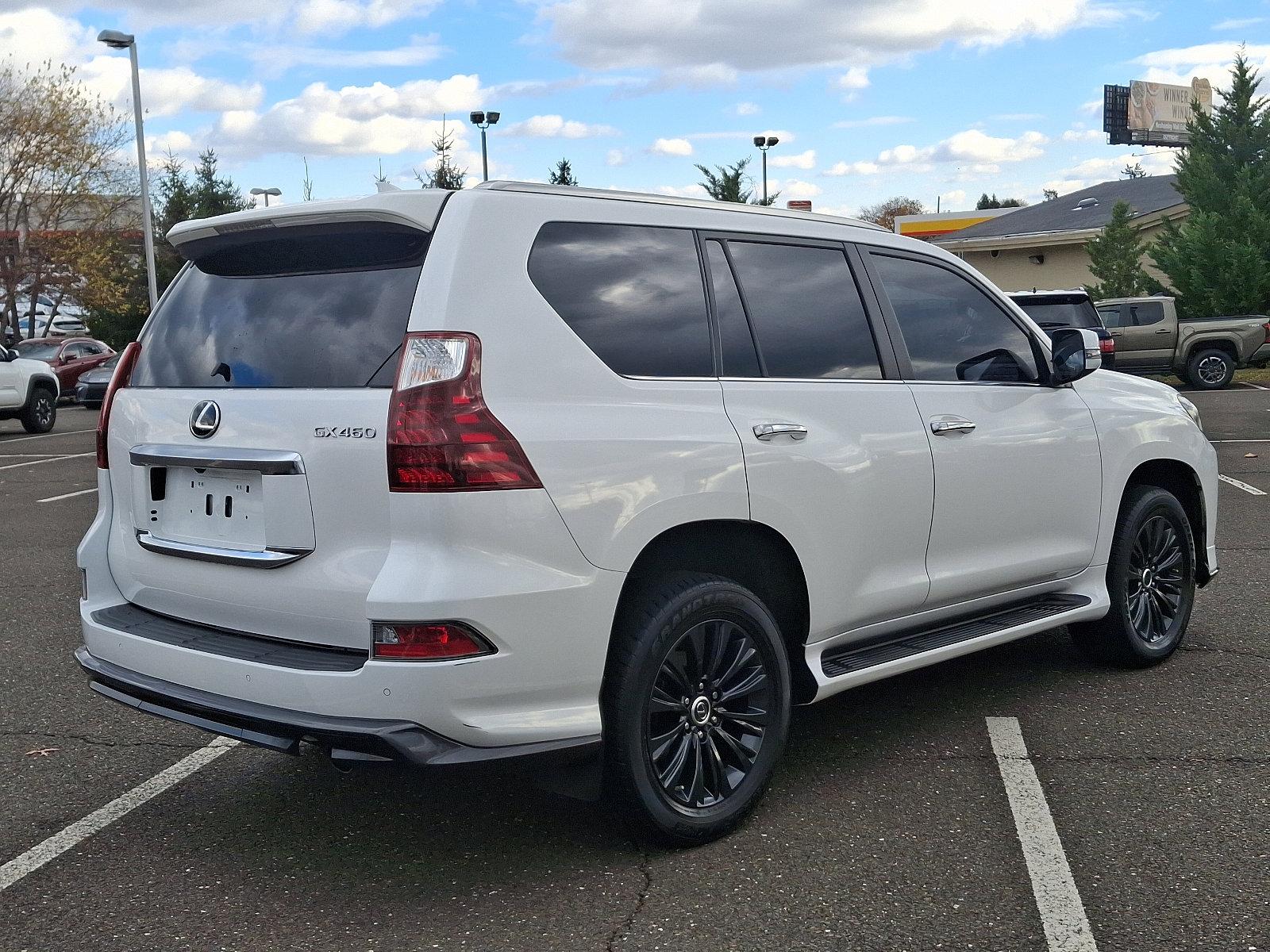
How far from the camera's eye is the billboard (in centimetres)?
7869

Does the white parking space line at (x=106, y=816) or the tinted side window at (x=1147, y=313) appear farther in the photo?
the tinted side window at (x=1147, y=313)

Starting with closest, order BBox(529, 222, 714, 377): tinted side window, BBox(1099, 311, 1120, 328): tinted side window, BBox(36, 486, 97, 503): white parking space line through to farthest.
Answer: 1. BBox(529, 222, 714, 377): tinted side window
2. BBox(36, 486, 97, 503): white parking space line
3. BBox(1099, 311, 1120, 328): tinted side window

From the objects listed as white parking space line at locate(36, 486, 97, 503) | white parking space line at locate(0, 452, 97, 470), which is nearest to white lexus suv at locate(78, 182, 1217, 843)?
white parking space line at locate(36, 486, 97, 503)

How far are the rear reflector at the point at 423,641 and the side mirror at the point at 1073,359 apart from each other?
2.92 metres

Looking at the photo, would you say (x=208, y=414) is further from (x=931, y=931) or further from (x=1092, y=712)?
(x=1092, y=712)

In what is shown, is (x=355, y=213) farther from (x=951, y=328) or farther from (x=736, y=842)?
(x=951, y=328)

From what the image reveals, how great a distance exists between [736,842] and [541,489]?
1.31m

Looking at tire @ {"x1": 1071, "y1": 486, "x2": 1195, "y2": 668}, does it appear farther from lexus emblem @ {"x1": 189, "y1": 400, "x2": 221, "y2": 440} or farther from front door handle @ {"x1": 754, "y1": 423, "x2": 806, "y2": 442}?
lexus emblem @ {"x1": 189, "y1": 400, "x2": 221, "y2": 440}

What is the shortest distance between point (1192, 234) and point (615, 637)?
30542 mm

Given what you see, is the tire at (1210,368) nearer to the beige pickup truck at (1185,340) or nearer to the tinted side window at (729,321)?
the beige pickup truck at (1185,340)

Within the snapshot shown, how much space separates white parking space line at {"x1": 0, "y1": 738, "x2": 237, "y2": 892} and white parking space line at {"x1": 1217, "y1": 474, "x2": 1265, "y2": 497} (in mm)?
9278

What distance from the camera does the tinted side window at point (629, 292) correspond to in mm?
3641

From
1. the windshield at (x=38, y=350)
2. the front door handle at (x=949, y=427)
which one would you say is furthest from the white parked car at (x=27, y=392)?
the front door handle at (x=949, y=427)

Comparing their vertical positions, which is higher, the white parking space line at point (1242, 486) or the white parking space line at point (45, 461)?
the white parking space line at point (45, 461)
